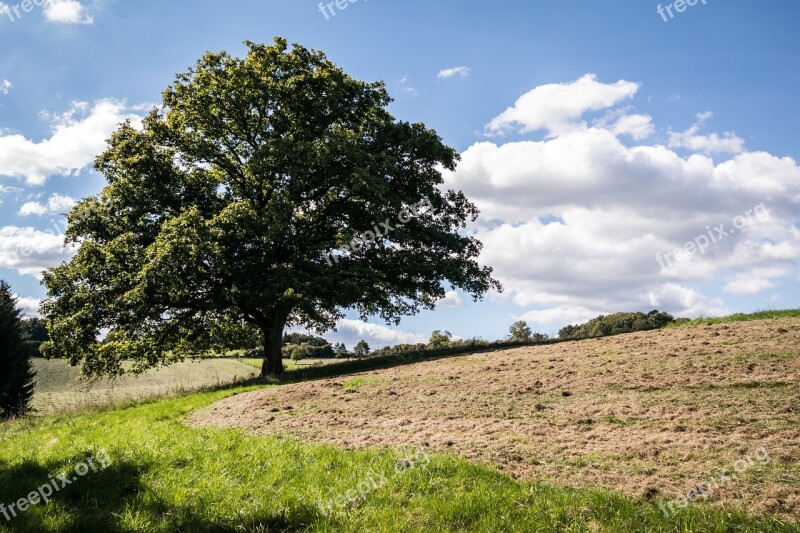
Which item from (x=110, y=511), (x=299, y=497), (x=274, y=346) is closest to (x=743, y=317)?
(x=299, y=497)

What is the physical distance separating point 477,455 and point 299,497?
10.4ft

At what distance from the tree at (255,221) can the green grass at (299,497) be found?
14.2 m

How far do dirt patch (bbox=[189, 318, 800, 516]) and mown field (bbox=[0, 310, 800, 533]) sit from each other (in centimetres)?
5

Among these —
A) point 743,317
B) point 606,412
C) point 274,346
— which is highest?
point 743,317

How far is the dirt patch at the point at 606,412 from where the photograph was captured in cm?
732

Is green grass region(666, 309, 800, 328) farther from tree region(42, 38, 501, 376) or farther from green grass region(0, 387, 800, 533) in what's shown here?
green grass region(0, 387, 800, 533)

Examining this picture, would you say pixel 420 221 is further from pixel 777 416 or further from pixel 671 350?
pixel 777 416

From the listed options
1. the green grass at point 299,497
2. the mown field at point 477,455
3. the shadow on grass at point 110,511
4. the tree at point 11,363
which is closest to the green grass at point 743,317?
the mown field at point 477,455

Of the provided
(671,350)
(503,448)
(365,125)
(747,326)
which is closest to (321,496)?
(503,448)

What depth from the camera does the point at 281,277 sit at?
2408 centimetres

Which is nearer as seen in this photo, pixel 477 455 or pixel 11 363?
pixel 477 455

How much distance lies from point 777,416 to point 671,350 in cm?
576

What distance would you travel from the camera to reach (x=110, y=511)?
6.91 m

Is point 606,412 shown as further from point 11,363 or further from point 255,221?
point 11,363
